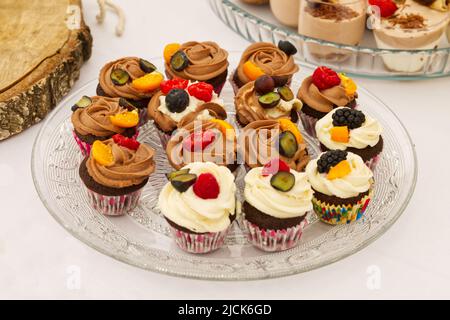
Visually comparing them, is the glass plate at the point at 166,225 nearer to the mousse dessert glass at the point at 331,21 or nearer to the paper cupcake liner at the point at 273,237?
the paper cupcake liner at the point at 273,237

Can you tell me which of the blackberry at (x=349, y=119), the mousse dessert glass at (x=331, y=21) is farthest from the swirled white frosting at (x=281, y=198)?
the mousse dessert glass at (x=331, y=21)

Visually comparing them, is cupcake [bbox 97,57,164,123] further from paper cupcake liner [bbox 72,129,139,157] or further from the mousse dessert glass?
→ the mousse dessert glass

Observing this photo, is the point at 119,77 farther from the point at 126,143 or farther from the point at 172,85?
the point at 126,143

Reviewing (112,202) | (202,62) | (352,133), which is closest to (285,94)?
(352,133)

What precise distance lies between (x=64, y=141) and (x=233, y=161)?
2.36ft

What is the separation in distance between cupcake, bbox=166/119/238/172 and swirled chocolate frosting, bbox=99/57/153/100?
13.7 inches

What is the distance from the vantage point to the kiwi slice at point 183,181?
6.91 feet

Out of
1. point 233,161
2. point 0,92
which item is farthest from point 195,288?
point 0,92

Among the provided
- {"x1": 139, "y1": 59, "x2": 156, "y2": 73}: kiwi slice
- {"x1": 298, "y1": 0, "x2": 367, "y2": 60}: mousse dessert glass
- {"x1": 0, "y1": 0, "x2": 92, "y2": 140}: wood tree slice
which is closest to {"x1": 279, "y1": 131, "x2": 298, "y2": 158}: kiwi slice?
{"x1": 139, "y1": 59, "x2": 156, "y2": 73}: kiwi slice

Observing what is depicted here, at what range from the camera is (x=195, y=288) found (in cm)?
219

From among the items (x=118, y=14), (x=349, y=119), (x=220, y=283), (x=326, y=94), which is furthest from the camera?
(x=118, y=14)

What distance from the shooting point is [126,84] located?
271 cm

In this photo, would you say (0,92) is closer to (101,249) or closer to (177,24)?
(101,249)

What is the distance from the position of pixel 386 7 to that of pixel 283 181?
1.40m
